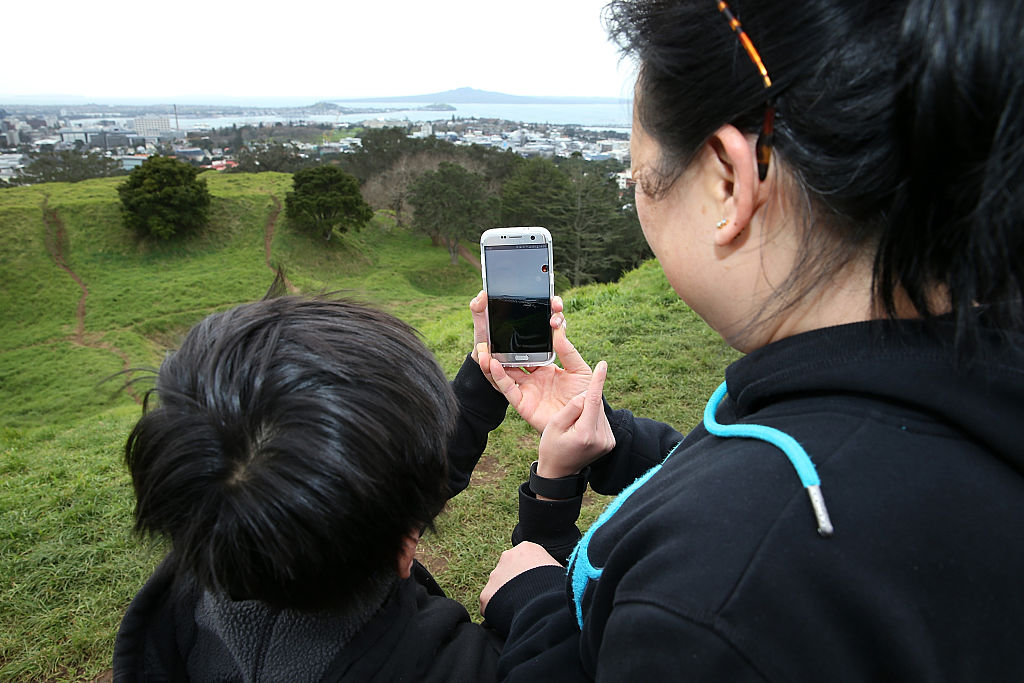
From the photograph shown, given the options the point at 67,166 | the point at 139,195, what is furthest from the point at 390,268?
the point at 67,166

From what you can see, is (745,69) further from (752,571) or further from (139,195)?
(139,195)

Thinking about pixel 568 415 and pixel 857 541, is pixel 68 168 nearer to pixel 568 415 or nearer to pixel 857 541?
pixel 568 415

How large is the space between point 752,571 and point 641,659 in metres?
0.14

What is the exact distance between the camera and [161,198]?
20.7 metres

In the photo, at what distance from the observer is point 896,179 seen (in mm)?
614

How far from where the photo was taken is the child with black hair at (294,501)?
0.82m

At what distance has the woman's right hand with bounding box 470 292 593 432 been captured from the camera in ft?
5.23

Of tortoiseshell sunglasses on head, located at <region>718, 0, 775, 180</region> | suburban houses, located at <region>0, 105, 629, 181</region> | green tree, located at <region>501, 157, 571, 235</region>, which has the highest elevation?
suburban houses, located at <region>0, 105, 629, 181</region>

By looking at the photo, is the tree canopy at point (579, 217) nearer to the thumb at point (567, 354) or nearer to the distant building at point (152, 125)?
the thumb at point (567, 354)

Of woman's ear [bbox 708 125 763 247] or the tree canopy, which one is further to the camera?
the tree canopy

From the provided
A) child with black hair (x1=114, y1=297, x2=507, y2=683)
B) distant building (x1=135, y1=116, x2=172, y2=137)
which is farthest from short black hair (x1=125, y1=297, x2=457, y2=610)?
distant building (x1=135, y1=116, x2=172, y2=137)

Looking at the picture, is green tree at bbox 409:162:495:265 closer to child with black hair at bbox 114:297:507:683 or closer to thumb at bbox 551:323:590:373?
thumb at bbox 551:323:590:373

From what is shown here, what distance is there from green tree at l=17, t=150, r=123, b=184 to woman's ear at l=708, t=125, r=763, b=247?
38.6m

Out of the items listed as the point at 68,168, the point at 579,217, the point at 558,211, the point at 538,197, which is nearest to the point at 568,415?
the point at 579,217
